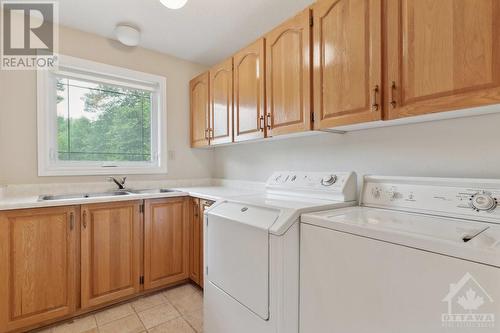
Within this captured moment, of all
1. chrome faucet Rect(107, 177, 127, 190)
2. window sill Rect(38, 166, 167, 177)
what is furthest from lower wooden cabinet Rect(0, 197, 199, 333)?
window sill Rect(38, 166, 167, 177)

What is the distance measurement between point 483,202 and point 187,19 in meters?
2.28

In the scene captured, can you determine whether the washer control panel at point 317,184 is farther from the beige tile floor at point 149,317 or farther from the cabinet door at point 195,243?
the beige tile floor at point 149,317

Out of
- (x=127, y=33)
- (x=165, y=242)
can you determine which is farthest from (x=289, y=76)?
(x=165, y=242)

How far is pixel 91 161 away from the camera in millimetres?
2449

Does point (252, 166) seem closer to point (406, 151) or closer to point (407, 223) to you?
point (406, 151)

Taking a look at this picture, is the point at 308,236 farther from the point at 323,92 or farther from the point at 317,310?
the point at 323,92

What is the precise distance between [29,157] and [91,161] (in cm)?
46

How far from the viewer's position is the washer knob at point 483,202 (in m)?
1.06

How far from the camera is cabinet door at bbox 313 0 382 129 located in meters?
1.29

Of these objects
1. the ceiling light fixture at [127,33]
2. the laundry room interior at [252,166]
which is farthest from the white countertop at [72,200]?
the ceiling light fixture at [127,33]

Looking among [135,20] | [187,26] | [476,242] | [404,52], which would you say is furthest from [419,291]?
[135,20]

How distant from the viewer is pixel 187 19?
2.12 m

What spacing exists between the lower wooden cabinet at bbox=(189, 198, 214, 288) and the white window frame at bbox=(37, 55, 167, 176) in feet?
2.41

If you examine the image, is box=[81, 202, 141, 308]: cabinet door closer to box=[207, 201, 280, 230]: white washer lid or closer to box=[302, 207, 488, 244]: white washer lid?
box=[207, 201, 280, 230]: white washer lid
